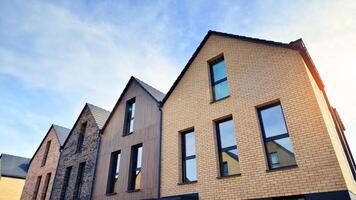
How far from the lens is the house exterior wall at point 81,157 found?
12562 mm

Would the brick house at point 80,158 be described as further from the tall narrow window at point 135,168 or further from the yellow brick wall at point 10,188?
the yellow brick wall at point 10,188

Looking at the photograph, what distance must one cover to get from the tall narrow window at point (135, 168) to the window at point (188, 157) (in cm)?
247

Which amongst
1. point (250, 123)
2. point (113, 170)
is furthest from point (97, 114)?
point (250, 123)

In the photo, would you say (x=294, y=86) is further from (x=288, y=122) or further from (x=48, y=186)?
(x=48, y=186)

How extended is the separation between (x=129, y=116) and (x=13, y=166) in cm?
2220

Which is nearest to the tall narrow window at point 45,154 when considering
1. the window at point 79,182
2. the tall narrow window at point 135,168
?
the window at point 79,182

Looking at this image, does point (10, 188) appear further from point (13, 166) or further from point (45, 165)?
point (45, 165)

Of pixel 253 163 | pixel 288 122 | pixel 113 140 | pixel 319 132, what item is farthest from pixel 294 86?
pixel 113 140

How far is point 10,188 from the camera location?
79.7 feet

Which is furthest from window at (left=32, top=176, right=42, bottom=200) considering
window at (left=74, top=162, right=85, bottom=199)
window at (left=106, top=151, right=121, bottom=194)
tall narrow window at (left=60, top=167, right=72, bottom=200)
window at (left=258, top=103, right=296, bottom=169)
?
window at (left=258, top=103, right=296, bottom=169)

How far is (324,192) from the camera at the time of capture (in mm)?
5508

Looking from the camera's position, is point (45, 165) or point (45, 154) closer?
point (45, 165)

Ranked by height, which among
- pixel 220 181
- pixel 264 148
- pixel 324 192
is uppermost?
pixel 264 148

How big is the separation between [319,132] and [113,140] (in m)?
9.57
